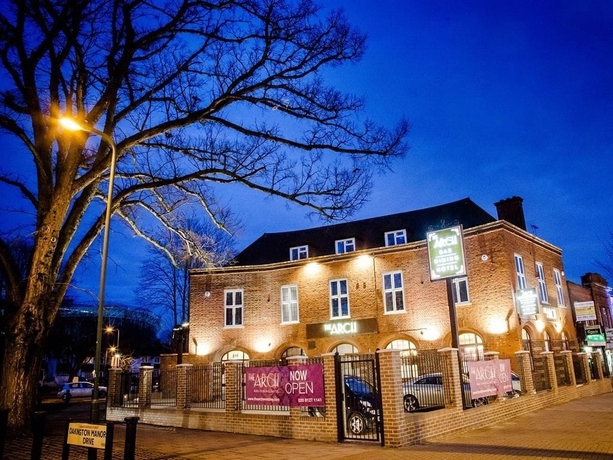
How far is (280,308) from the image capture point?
2791 cm

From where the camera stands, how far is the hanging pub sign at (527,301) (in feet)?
69.9

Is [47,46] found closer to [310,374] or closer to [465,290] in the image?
[310,374]

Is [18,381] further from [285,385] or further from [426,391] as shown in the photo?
[426,391]

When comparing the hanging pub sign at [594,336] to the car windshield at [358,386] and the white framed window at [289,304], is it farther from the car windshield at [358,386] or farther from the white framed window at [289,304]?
the car windshield at [358,386]

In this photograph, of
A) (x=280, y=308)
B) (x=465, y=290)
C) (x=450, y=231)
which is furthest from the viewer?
(x=280, y=308)

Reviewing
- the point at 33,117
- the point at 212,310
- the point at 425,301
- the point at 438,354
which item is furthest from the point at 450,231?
the point at 212,310

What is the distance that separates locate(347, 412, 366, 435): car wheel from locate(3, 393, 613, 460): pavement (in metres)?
0.42

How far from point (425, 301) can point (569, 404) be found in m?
7.98

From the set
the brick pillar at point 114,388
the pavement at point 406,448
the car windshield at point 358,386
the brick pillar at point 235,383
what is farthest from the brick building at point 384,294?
the brick pillar at point 235,383

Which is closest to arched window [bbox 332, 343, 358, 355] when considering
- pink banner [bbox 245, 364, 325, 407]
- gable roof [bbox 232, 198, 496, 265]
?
gable roof [bbox 232, 198, 496, 265]

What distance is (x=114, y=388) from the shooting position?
1856 cm

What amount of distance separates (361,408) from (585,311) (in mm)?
22209

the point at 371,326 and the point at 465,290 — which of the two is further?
the point at 371,326

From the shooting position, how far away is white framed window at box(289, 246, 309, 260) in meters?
29.7
